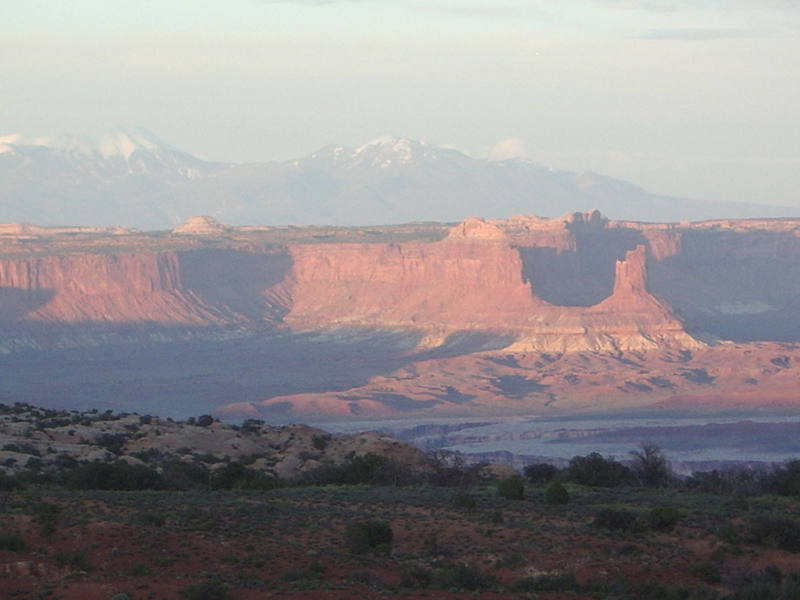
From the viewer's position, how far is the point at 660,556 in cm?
3344

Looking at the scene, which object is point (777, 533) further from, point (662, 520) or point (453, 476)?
point (453, 476)

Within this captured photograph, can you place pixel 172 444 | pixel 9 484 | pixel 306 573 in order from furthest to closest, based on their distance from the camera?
pixel 172 444, pixel 9 484, pixel 306 573

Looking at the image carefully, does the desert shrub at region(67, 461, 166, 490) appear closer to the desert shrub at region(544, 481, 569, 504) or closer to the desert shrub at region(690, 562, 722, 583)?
the desert shrub at region(544, 481, 569, 504)

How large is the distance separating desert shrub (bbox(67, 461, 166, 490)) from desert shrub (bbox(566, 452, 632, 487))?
39.4 ft

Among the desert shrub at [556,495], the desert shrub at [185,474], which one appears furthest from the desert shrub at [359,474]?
the desert shrub at [556,495]

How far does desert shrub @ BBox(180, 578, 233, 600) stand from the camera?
93.0 feet

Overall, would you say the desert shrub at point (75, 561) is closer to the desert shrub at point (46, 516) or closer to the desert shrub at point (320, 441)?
the desert shrub at point (46, 516)

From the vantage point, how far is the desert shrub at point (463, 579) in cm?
3036

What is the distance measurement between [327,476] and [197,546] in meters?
13.9

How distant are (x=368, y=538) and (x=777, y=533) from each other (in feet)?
25.1

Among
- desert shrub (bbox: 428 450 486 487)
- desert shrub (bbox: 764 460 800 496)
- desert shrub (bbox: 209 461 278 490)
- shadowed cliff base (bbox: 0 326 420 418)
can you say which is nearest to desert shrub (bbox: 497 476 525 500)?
desert shrub (bbox: 428 450 486 487)

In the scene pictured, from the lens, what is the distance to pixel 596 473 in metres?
48.8

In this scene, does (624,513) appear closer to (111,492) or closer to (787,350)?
(111,492)

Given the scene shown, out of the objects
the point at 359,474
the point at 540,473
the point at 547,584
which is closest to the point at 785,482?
the point at 540,473
